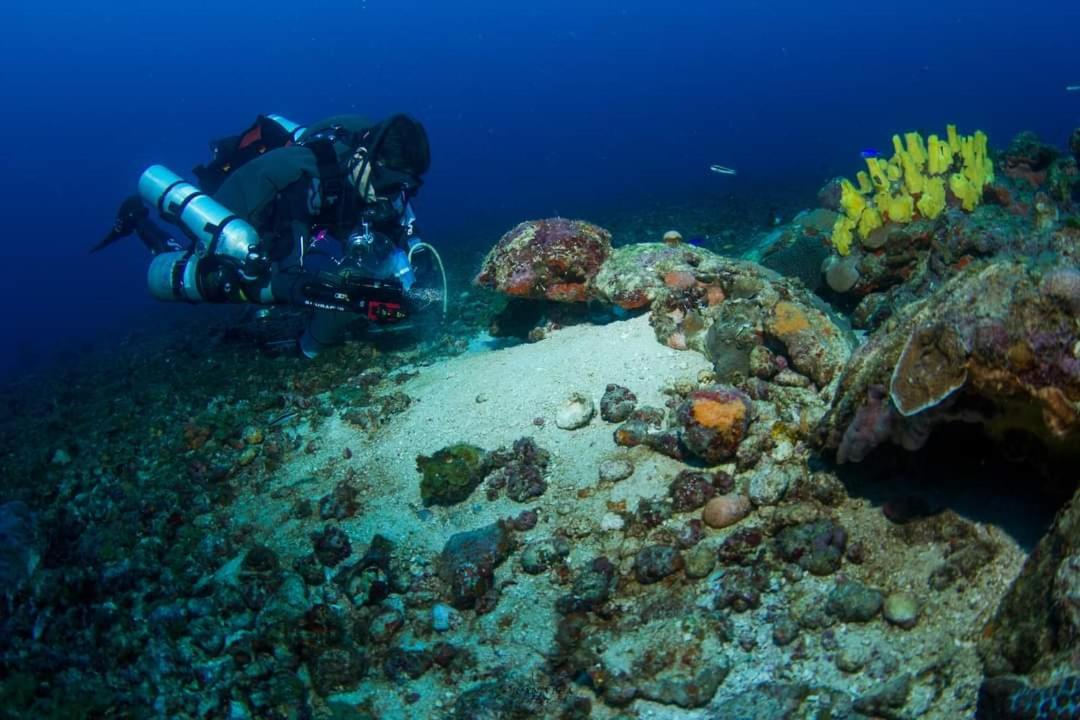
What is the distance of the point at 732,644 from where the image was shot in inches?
119

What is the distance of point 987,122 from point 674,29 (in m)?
131

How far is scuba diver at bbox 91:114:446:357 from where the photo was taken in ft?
23.5

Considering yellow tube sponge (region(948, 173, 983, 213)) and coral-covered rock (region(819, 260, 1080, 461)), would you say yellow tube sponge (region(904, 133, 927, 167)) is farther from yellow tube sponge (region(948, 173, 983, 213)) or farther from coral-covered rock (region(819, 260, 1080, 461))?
coral-covered rock (region(819, 260, 1080, 461))

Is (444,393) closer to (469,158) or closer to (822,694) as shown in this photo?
(822,694)

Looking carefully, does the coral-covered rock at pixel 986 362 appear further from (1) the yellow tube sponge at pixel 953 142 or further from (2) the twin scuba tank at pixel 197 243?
(2) the twin scuba tank at pixel 197 243

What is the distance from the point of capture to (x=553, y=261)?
653cm

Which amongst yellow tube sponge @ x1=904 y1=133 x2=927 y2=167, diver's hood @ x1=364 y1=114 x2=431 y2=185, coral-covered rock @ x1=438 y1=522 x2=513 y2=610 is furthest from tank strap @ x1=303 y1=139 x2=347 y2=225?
yellow tube sponge @ x1=904 y1=133 x2=927 y2=167

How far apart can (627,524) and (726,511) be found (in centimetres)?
63

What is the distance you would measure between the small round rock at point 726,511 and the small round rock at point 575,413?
1.46 metres

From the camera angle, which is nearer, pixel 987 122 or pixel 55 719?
pixel 55 719

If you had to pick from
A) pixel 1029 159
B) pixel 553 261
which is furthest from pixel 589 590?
pixel 1029 159

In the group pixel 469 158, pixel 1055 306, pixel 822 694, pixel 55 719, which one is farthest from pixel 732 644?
pixel 469 158

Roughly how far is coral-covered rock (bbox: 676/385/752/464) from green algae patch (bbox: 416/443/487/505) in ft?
5.31

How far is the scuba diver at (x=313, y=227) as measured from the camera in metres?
7.15
